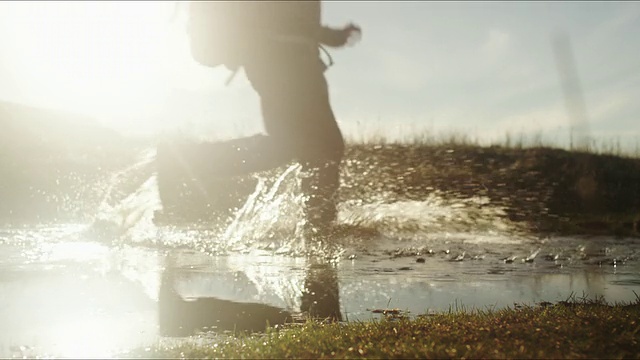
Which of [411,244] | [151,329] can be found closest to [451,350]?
[151,329]

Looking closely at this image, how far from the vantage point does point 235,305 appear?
683 centimetres

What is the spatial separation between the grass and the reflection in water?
48 cm

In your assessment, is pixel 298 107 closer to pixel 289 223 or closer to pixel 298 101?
pixel 298 101

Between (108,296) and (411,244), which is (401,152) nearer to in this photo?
(411,244)

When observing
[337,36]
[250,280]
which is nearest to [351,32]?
[337,36]

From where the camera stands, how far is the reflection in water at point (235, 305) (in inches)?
240

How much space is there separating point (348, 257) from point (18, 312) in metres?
4.19

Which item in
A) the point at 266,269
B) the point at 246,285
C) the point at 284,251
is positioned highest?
the point at 284,251

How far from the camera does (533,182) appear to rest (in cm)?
1296

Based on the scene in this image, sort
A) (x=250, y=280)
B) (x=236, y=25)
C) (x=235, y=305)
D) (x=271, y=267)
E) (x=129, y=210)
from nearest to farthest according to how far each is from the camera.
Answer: (x=235, y=305)
(x=250, y=280)
(x=271, y=267)
(x=236, y=25)
(x=129, y=210)

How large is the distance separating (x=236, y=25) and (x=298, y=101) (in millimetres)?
1483

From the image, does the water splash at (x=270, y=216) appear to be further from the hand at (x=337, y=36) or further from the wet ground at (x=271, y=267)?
the hand at (x=337, y=36)

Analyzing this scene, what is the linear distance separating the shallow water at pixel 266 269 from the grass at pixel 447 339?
2.04 feet

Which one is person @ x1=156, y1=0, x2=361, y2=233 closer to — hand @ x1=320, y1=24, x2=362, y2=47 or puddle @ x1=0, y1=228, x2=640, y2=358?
hand @ x1=320, y1=24, x2=362, y2=47
